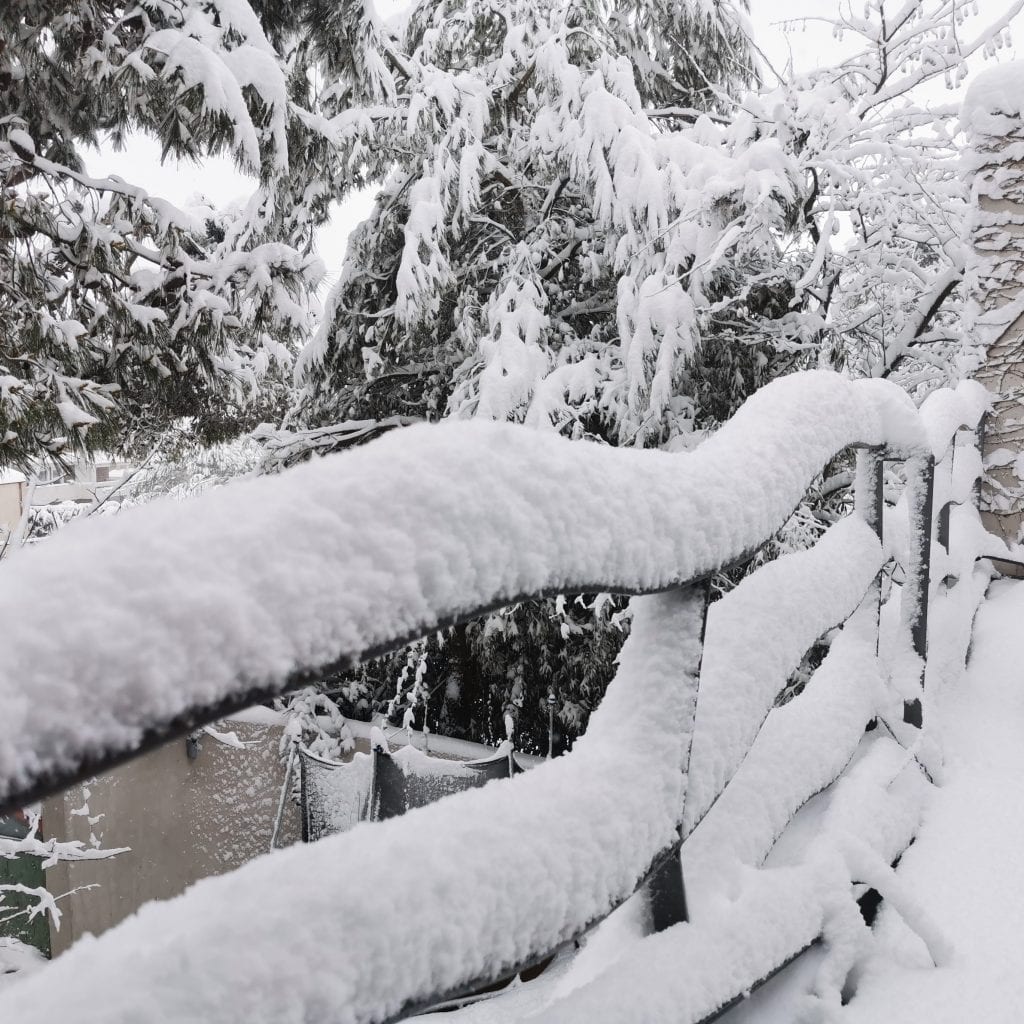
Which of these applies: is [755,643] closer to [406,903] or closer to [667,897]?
[667,897]

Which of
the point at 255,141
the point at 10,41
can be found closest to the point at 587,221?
the point at 255,141

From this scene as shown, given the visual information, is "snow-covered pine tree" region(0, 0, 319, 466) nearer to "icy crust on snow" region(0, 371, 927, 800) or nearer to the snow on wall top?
the snow on wall top

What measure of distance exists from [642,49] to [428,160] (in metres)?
3.02

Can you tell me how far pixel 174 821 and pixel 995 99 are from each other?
9824 millimetres

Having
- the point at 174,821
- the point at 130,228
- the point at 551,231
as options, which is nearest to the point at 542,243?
the point at 551,231

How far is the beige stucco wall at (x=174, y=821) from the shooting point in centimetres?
930

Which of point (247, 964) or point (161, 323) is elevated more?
point (161, 323)

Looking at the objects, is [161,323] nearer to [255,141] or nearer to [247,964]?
[255,141]

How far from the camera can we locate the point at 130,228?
6133mm

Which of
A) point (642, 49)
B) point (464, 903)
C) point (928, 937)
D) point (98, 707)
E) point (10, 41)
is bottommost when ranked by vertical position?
point (928, 937)

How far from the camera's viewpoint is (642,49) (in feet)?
25.3

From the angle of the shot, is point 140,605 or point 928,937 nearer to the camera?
point 140,605

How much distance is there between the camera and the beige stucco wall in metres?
9.30

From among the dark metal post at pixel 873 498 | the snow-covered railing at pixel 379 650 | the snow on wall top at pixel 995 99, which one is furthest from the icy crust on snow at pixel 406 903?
the snow on wall top at pixel 995 99
